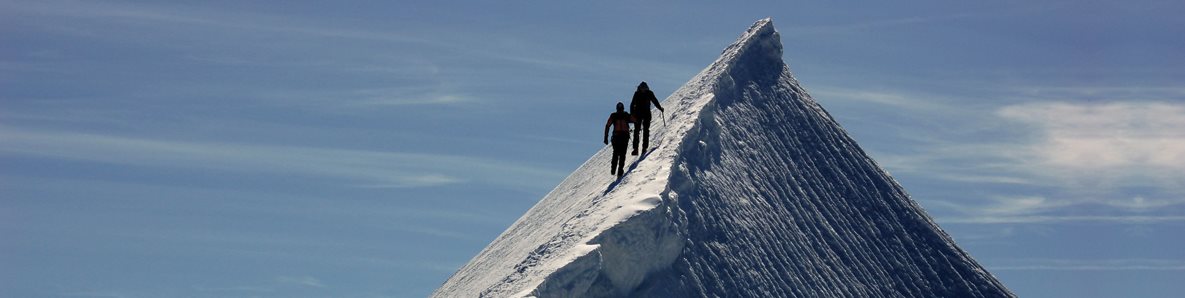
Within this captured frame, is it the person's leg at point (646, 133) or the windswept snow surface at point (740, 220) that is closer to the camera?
the windswept snow surface at point (740, 220)

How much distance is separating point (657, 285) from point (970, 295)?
42.2 feet

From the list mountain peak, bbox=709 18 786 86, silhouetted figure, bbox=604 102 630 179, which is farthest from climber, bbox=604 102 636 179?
mountain peak, bbox=709 18 786 86

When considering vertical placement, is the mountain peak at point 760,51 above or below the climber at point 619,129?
above

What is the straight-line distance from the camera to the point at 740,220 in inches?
2267

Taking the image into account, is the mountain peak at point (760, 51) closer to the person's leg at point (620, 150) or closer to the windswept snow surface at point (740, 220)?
the windswept snow surface at point (740, 220)

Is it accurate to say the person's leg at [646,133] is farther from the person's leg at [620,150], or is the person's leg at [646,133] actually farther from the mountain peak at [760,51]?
the mountain peak at [760,51]

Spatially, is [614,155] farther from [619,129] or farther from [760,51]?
[760,51]

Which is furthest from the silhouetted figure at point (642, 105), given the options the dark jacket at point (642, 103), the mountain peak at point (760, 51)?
the mountain peak at point (760, 51)

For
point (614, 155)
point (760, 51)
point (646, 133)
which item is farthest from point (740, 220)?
point (760, 51)

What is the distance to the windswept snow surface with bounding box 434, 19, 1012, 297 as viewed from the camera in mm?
54125

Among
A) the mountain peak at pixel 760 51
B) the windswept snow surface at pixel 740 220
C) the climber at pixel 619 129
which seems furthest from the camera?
the mountain peak at pixel 760 51

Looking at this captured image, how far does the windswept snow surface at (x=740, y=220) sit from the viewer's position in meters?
54.1

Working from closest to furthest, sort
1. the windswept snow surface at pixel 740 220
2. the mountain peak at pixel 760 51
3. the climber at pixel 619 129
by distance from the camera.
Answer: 1. the windswept snow surface at pixel 740 220
2. the climber at pixel 619 129
3. the mountain peak at pixel 760 51

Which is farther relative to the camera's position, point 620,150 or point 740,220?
point 620,150
